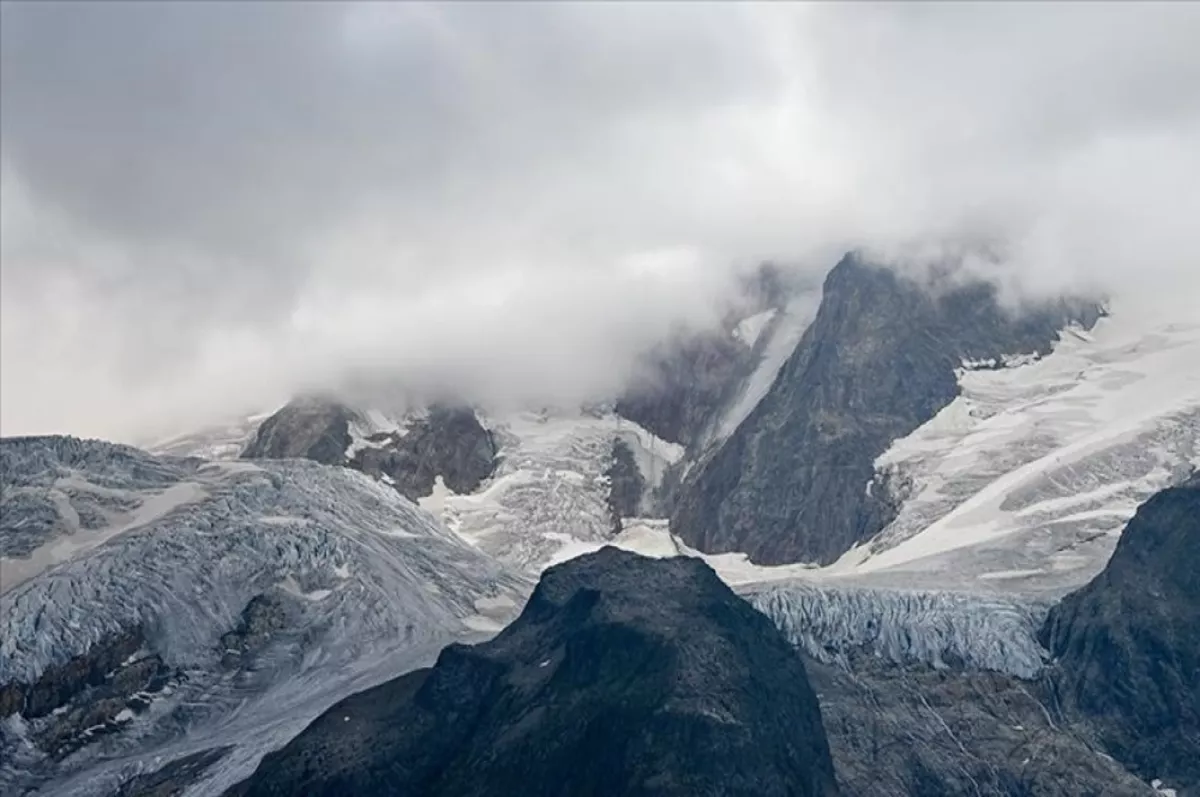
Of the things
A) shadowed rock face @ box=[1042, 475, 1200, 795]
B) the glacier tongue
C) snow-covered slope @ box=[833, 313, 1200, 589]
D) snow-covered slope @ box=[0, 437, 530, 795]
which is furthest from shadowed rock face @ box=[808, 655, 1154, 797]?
snow-covered slope @ box=[0, 437, 530, 795]

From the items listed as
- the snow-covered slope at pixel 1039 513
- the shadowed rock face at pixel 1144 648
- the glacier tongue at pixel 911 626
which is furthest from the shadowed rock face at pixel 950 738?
the snow-covered slope at pixel 1039 513

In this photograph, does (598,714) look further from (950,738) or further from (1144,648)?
(1144,648)

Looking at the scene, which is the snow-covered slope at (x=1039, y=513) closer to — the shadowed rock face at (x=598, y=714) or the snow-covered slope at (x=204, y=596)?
the shadowed rock face at (x=598, y=714)

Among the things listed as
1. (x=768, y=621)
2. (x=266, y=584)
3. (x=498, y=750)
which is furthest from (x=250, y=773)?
(x=768, y=621)

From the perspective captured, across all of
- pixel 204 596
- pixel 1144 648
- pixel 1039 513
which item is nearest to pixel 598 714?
pixel 204 596

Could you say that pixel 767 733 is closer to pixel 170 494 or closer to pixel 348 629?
pixel 348 629

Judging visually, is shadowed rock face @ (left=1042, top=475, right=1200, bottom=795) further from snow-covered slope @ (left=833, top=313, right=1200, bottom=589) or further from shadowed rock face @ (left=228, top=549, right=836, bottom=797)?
shadowed rock face @ (left=228, top=549, right=836, bottom=797)

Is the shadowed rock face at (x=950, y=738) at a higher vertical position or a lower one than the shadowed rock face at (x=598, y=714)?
lower
